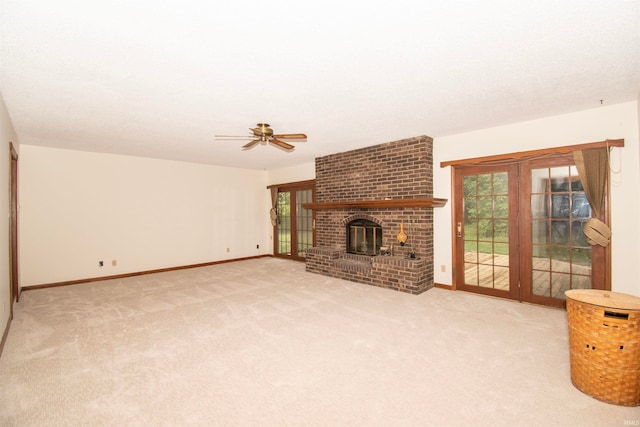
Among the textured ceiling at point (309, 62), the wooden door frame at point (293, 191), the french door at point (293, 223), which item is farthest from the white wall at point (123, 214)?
the textured ceiling at point (309, 62)

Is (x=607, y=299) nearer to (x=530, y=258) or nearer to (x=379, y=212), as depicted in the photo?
(x=530, y=258)

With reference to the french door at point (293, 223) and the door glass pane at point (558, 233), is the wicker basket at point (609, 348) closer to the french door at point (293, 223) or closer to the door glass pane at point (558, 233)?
the door glass pane at point (558, 233)

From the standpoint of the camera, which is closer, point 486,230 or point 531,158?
point 531,158

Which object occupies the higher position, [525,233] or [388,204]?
[388,204]

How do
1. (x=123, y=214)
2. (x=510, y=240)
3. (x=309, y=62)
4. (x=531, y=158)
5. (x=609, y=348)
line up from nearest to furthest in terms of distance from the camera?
1. (x=609, y=348)
2. (x=309, y=62)
3. (x=531, y=158)
4. (x=510, y=240)
5. (x=123, y=214)

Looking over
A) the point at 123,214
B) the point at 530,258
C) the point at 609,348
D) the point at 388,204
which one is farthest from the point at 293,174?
the point at 609,348

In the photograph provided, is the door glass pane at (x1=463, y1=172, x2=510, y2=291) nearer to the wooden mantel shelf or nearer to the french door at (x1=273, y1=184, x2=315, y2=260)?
the wooden mantel shelf

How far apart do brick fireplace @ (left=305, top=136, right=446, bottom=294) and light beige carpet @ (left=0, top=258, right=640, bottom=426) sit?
0.60 metres

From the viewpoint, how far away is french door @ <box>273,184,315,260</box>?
7.07 meters

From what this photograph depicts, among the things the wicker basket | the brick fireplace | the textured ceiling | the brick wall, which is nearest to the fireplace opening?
the brick fireplace

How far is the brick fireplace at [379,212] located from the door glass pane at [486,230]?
539 millimetres

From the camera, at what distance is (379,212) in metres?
5.12

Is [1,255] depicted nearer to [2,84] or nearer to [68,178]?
[2,84]

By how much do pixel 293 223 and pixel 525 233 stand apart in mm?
4940
